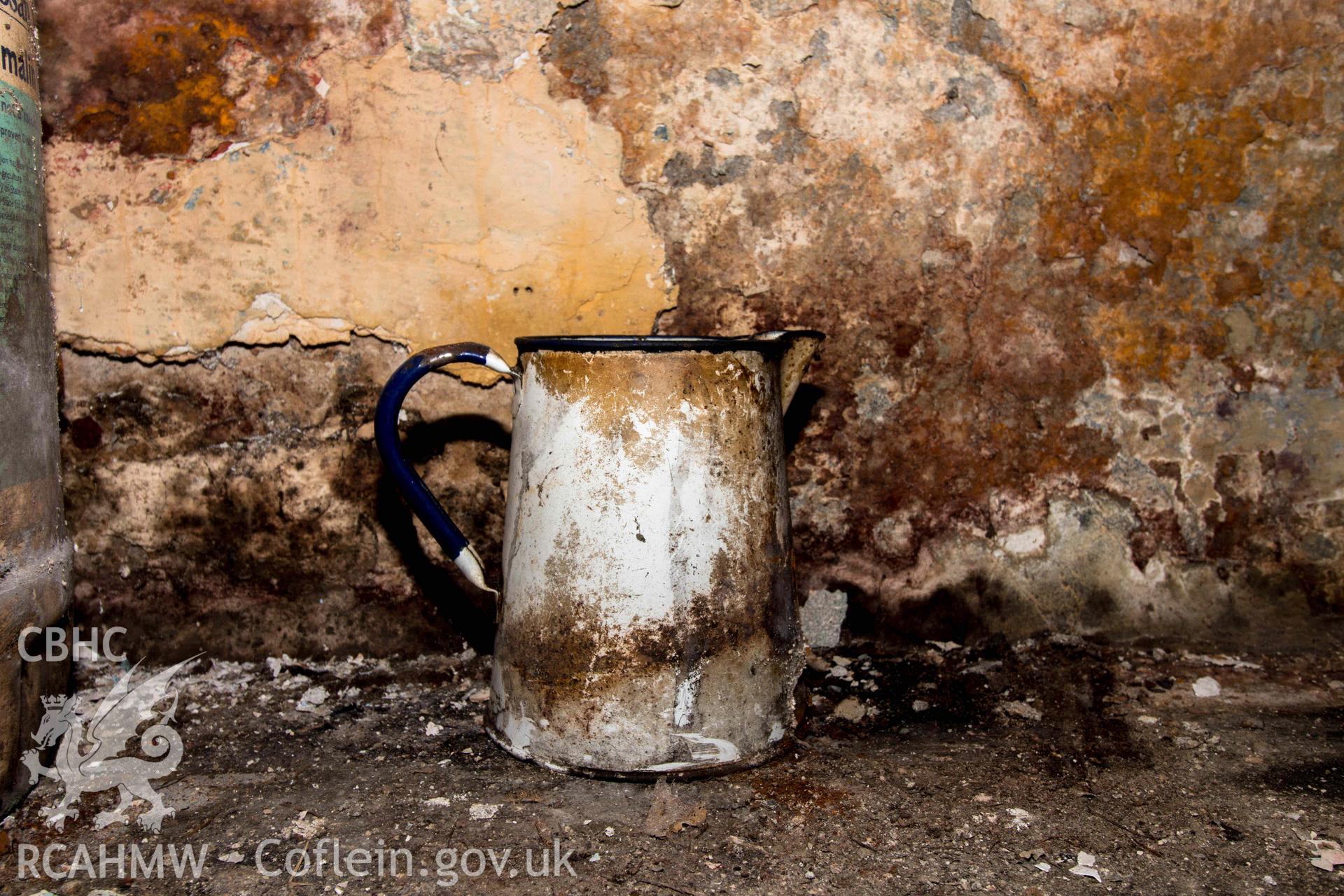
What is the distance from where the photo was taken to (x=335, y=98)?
1.68m

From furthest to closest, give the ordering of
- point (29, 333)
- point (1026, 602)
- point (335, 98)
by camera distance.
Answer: point (1026, 602), point (335, 98), point (29, 333)

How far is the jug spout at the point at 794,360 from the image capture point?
1462 millimetres

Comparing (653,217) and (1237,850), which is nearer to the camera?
(1237,850)

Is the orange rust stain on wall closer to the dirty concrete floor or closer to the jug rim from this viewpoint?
the jug rim

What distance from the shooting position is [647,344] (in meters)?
1.30

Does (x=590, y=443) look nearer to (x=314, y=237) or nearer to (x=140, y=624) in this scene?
(x=314, y=237)

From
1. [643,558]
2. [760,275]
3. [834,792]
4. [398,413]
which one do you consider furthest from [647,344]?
[834,792]

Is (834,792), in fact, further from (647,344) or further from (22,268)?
(22,268)

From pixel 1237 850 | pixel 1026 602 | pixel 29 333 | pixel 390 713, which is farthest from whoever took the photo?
pixel 1026 602

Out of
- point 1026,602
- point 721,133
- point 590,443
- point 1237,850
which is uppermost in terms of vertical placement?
point 721,133

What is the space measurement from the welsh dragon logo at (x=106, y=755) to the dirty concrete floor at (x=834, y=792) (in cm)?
2

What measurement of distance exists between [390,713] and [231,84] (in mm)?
1115

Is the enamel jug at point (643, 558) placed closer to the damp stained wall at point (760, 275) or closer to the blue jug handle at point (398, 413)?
the blue jug handle at point (398, 413)

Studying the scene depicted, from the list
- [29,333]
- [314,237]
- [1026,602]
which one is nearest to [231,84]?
[314,237]
